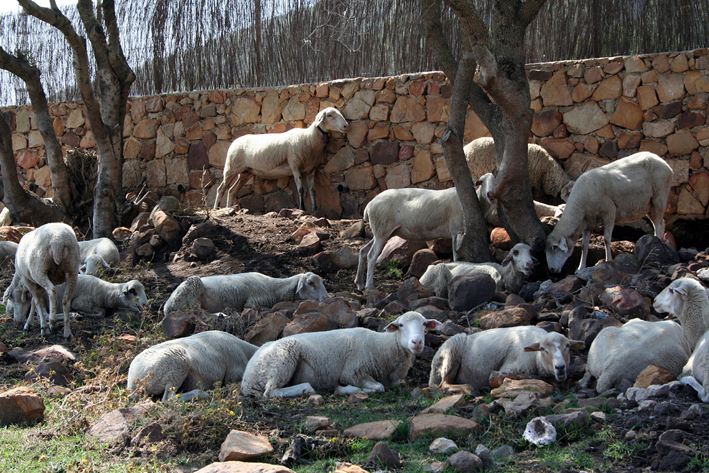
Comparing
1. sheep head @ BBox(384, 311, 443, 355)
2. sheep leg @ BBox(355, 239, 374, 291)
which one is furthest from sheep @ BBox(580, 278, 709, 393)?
sheep leg @ BBox(355, 239, 374, 291)

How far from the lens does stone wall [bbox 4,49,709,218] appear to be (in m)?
9.77

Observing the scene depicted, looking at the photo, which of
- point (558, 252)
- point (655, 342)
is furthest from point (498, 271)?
point (655, 342)

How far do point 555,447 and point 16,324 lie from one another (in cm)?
623

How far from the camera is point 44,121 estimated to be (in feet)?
38.8

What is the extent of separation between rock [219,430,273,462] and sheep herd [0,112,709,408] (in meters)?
0.99

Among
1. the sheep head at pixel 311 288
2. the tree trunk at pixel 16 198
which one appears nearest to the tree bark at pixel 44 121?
the tree trunk at pixel 16 198

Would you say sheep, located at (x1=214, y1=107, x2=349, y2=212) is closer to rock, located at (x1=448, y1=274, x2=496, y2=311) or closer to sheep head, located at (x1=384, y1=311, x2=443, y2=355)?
rock, located at (x1=448, y1=274, x2=496, y2=311)

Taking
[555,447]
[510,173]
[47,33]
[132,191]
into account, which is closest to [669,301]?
[555,447]

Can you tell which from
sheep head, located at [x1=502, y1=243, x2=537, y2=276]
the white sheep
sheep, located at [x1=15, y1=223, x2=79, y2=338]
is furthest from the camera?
the white sheep

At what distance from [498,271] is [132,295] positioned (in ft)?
14.0

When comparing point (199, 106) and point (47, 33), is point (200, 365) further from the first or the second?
point (47, 33)

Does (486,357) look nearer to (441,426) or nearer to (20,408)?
(441,426)

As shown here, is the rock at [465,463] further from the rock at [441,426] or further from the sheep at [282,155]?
the sheep at [282,155]

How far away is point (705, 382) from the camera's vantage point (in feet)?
13.1
